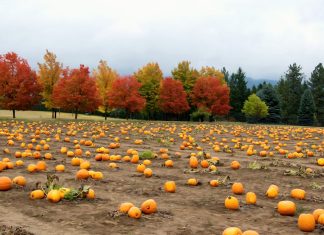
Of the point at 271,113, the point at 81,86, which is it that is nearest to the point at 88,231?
the point at 81,86

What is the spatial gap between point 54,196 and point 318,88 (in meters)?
97.2

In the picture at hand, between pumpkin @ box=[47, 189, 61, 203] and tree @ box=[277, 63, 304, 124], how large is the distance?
84.7 m

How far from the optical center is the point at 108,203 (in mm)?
7141

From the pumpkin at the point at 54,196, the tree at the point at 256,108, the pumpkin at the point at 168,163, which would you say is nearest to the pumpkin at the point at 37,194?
the pumpkin at the point at 54,196

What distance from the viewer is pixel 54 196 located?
698cm

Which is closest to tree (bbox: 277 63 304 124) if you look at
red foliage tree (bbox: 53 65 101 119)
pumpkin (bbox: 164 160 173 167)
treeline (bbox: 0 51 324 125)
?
treeline (bbox: 0 51 324 125)

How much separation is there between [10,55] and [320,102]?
2813 inches

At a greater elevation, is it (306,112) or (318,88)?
(318,88)

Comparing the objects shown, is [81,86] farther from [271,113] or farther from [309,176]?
[271,113]

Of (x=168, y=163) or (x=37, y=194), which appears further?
(x=168, y=163)

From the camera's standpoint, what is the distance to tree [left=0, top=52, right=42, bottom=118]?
153 feet

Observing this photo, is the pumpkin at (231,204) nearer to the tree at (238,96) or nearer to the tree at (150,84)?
the tree at (150,84)

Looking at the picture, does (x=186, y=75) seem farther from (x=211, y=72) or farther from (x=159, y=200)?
(x=159, y=200)

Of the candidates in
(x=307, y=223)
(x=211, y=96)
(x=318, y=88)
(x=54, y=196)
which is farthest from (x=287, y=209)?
(x=318, y=88)
